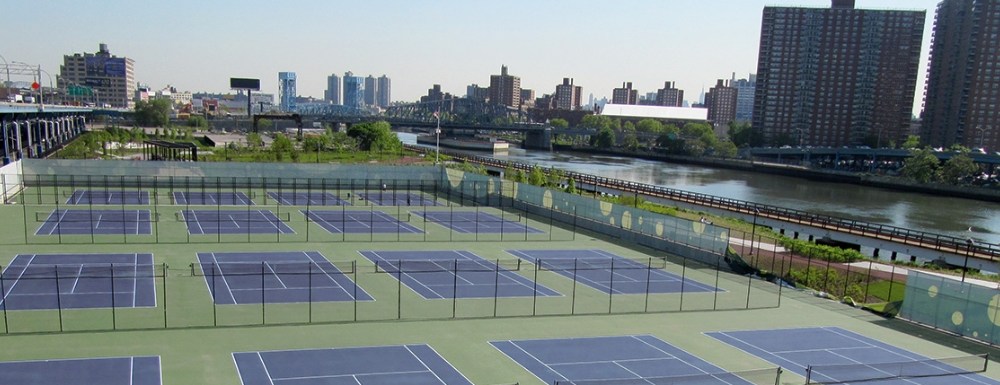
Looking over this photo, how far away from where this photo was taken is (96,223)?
40.1 m

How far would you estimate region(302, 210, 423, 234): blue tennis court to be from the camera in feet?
137

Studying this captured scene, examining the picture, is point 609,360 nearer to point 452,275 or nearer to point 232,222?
point 452,275

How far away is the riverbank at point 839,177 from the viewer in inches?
4119

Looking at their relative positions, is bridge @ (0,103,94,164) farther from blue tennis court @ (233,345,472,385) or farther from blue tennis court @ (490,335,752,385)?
blue tennis court @ (490,335,752,385)

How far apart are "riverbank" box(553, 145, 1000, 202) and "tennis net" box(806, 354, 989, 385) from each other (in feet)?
319

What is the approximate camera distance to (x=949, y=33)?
179375 millimetres

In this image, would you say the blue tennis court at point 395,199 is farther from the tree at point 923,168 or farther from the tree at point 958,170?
the tree at point 958,170

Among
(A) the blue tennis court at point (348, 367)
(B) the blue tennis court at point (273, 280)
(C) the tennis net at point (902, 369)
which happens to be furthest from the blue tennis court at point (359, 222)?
(C) the tennis net at point (902, 369)

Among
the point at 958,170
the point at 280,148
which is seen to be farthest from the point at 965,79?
the point at 280,148

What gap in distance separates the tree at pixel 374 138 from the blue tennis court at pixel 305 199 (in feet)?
137

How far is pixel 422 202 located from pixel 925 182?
9106cm

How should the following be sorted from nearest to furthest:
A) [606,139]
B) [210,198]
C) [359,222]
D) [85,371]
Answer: [85,371] → [359,222] → [210,198] → [606,139]

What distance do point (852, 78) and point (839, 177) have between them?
193 feet

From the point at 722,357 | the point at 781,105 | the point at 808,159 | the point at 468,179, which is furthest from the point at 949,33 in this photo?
the point at 722,357
